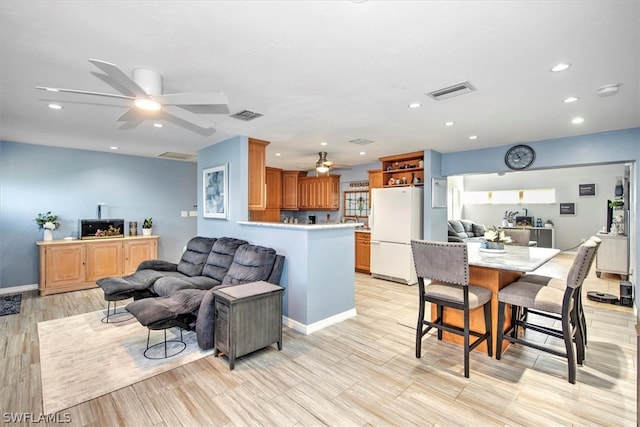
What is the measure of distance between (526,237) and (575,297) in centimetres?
200

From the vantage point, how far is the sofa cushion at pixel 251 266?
10.9 feet

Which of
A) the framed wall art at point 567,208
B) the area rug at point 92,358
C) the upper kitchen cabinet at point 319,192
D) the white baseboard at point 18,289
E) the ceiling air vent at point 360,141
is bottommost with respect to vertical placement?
the area rug at point 92,358

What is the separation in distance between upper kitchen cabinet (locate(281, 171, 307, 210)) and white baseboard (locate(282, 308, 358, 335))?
468cm

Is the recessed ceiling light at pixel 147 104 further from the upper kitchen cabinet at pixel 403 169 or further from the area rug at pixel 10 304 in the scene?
the upper kitchen cabinet at pixel 403 169

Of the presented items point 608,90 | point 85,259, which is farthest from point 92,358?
point 608,90

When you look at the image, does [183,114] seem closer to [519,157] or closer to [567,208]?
[519,157]

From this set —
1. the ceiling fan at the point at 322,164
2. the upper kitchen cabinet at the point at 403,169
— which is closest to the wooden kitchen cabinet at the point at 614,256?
the upper kitchen cabinet at the point at 403,169

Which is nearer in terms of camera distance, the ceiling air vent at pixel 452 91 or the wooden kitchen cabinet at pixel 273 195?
the ceiling air vent at pixel 452 91

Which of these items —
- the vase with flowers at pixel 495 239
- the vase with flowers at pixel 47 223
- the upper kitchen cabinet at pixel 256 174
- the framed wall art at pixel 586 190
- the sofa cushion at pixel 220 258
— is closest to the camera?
the vase with flowers at pixel 495 239

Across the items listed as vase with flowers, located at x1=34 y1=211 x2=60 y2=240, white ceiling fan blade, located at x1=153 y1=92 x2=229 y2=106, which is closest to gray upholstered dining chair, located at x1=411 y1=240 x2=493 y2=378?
white ceiling fan blade, located at x1=153 y1=92 x2=229 y2=106

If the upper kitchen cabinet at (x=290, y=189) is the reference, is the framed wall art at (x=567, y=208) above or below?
below

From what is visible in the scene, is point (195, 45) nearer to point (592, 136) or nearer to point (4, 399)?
point (4, 399)

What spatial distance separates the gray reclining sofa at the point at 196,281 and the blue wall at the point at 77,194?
234 centimetres

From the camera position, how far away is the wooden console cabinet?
4793 millimetres
